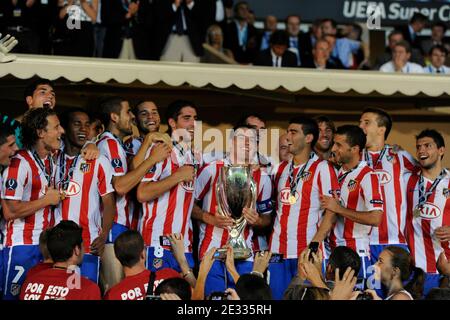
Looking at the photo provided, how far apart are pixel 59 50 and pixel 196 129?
2624 millimetres

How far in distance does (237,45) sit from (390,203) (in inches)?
196

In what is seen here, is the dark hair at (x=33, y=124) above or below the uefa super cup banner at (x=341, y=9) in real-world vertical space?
below

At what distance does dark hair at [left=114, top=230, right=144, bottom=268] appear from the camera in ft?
25.4

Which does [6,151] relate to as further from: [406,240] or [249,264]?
[406,240]

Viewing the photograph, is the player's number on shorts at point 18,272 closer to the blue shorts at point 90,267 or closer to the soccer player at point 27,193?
the soccer player at point 27,193

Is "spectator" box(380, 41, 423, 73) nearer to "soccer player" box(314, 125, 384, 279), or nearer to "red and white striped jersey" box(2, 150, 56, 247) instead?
"soccer player" box(314, 125, 384, 279)

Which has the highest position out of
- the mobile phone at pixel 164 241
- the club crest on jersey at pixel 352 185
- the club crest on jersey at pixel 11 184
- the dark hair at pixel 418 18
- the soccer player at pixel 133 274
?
the dark hair at pixel 418 18

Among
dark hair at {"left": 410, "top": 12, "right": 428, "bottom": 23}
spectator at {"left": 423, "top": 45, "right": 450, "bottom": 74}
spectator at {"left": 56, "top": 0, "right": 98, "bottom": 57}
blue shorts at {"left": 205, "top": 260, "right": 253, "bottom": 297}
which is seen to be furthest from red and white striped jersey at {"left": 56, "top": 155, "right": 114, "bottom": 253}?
dark hair at {"left": 410, "top": 12, "right": 428, "bottom": 23}

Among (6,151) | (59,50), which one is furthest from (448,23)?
(6,151)

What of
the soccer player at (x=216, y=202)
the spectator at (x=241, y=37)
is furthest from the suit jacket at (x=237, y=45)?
the soccer player at (x=216, y=202)

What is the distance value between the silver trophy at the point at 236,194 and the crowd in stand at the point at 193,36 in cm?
426

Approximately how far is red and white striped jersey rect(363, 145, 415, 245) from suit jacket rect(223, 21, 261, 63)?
452 cm

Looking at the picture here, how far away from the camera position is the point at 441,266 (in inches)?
381

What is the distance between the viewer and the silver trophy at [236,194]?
27.8 ft
